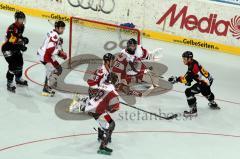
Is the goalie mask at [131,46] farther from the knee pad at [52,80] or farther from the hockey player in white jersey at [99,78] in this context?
the hockey player in white jersey at [99,78]

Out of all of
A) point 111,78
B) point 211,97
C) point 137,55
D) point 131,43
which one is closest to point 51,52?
point 111,78

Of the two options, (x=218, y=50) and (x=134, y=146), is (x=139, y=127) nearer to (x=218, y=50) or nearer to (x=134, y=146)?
(x=134, y=146)

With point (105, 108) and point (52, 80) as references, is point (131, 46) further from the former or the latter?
point (105, 108)

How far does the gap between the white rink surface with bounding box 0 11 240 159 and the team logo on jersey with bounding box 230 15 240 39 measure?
229 centimetres

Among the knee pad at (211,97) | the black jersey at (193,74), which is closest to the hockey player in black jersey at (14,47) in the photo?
the black jersey at (193,74)

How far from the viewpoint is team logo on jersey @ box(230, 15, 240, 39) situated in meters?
13.5

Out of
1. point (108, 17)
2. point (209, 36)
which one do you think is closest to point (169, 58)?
point (209, 36)

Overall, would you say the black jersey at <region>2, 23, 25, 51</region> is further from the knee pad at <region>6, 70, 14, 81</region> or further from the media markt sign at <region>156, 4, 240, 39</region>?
the media markt sign at <region>156, 4, 240, 39</region>

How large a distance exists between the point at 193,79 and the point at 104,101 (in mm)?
2510

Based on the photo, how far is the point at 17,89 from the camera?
10484mm

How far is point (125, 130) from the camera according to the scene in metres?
9.24

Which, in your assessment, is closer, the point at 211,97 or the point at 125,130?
the point at 125,130

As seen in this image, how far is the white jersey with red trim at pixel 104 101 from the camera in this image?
811cm

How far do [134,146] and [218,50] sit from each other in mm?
5920
